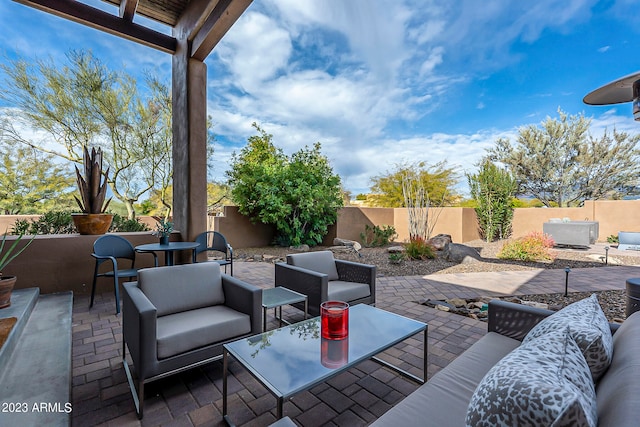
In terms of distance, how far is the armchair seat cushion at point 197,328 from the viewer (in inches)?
71.3

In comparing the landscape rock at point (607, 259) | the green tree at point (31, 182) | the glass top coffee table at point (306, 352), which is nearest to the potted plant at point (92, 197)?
the glass top coffee table at point (306, 352)

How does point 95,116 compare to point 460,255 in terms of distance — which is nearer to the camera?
point 460,255

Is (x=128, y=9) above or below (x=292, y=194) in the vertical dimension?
above

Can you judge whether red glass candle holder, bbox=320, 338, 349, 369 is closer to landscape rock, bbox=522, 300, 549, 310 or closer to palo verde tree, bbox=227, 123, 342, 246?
landscape rock, bbox=522, 300, 549, 310

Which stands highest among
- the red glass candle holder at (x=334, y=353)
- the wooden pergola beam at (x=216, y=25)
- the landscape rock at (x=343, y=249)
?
the wooden pergola beam at (x=216, y=25)

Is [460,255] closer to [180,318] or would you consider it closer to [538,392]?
[180,318]

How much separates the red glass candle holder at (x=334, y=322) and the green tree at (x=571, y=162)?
17.1 metres

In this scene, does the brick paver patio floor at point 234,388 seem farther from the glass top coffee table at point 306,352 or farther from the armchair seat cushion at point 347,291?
the armchair seat cushion at point 347,291

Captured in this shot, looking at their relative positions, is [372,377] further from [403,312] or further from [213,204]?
[213,204]

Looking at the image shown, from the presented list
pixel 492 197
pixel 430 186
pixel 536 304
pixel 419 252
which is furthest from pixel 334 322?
pixel 430 186

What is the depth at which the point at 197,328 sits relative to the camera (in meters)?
1.94

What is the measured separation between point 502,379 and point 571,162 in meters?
18.1

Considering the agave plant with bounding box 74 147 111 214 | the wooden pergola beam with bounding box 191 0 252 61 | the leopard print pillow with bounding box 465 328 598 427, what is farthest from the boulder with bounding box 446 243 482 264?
the agave plant with bounding box 74 147 111 214

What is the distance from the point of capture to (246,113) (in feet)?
34.8
